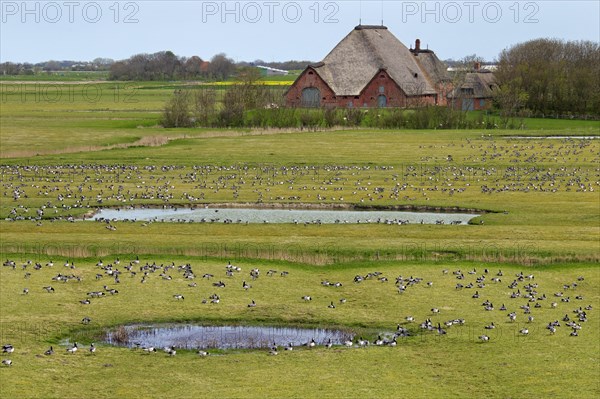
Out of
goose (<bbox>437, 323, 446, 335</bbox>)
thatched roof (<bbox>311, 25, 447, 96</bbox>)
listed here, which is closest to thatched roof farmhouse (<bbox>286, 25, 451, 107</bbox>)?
thatched roof (<bbox>311, 25, 447, 96</bbox>)

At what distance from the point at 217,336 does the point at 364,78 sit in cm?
11468

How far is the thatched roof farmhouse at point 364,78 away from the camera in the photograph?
13838 cm

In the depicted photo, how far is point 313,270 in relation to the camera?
37.3 m

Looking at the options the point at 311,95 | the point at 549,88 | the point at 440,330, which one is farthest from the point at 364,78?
the point at 440,330

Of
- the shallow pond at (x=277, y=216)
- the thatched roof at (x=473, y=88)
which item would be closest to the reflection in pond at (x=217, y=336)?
the shallow pond at (x=277, y=216)

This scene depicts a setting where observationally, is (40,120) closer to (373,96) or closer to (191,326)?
(373,96)

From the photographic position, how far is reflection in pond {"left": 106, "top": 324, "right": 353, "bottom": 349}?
2789 centimetres

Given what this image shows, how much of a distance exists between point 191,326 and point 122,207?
2547 cm

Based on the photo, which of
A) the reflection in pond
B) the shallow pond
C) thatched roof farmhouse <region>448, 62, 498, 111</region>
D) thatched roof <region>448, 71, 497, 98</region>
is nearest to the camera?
the reflection in pond

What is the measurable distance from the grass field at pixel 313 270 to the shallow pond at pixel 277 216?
1.42m

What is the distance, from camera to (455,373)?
80.8 ft

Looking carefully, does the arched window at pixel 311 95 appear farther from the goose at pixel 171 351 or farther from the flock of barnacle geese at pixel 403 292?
the goose at pixel 171 351

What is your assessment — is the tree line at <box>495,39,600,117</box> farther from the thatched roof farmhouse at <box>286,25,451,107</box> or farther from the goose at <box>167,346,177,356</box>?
the goose at <box>167,346,177,356</box>

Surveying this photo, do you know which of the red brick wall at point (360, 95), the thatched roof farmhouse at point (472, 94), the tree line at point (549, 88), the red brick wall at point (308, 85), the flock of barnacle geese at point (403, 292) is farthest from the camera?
the thatched roof farmhouse at point (472, 94)
